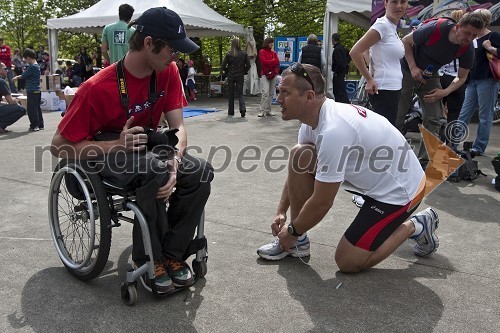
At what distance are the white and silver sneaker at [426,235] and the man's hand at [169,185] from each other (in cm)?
159

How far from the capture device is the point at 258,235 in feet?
11.5

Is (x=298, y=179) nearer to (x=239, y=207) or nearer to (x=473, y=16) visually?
(x=239, y=207)

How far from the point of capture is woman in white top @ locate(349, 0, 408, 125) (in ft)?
13.8

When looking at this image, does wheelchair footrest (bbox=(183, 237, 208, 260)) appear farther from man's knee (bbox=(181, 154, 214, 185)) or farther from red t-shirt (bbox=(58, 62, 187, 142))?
red t-shirt (bbox=(58, 62, 187, 142))

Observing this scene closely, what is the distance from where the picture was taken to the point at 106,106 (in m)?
2.43

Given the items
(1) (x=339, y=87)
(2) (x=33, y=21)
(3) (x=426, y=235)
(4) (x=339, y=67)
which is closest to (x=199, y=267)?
(3) (x=426, y=235)

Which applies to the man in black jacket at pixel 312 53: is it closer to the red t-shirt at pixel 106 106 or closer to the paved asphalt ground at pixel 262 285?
the paved asphalt ground at pixel 262 285

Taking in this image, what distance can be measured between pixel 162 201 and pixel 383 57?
2807 millimetres

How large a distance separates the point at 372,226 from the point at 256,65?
564 inches

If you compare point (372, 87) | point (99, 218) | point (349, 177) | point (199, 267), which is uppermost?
point (372, 87)

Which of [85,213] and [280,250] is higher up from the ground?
[85,213]

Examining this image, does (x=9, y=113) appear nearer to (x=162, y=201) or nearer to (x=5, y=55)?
(x=162, y=201)

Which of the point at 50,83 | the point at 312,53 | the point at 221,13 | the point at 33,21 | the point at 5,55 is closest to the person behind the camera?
the point at 312,53

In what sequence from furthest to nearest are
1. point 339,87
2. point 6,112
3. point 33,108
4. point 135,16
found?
point 135,16
point 339,87
point 33,108
point 6,112
